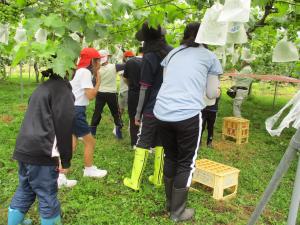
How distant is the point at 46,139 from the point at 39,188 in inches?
15.7

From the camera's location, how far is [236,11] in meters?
1.86

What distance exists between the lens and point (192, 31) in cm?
328

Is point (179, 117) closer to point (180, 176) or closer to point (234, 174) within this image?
point (180, 176)

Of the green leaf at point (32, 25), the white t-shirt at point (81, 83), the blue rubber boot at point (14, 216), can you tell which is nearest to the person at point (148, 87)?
the white t-shirt at point (81, 83)

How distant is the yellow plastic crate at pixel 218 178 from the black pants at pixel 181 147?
0.79 m

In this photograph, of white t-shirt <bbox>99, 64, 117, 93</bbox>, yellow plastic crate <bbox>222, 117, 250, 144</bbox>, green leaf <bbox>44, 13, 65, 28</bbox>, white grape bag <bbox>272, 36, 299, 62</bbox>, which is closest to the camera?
green leaf <bbox>44, 13, 65, 28</bbox>

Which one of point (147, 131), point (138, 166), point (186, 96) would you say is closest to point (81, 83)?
point (147, 131)

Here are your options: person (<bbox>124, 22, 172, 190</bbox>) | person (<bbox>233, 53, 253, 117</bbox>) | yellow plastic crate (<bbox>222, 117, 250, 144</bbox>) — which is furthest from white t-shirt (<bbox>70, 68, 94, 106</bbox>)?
person (<bbox>233, 53, 253, 117</bbox>)

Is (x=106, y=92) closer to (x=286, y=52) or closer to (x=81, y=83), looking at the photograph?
(x=81, y=83)

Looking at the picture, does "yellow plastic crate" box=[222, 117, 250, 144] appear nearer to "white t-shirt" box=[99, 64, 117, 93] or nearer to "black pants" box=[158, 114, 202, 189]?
"white t-shirt" box=[99, 64, 117, 93]

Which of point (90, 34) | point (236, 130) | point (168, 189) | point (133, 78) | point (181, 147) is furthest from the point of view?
point (236, 130)

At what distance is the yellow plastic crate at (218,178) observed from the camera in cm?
418

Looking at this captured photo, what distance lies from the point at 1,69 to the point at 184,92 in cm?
1316

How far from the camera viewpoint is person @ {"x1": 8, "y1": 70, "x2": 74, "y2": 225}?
9.11 feet
